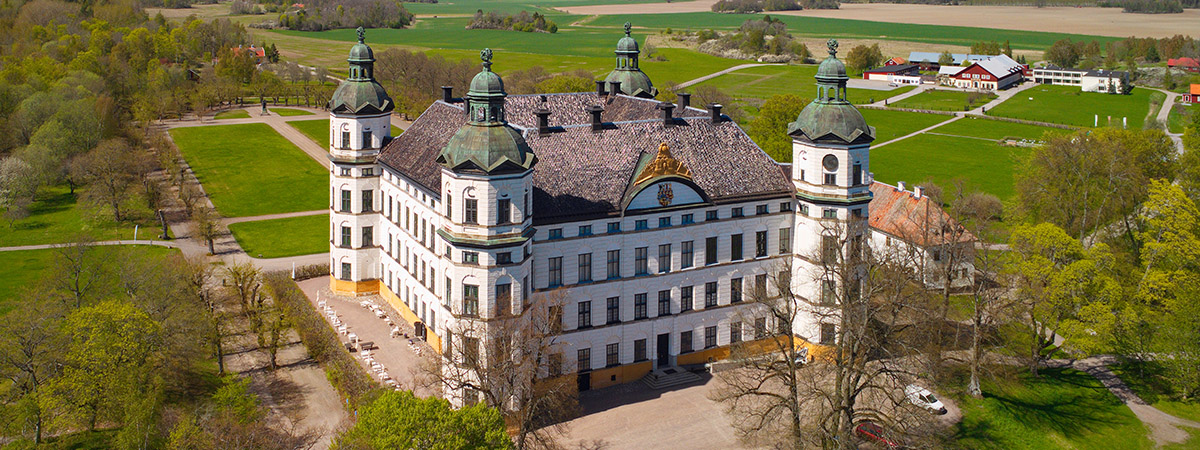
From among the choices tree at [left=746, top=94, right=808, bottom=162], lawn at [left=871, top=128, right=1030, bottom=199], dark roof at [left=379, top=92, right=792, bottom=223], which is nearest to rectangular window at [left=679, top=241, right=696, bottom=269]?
dark roof at [left=379, top=92, right=792, bottom=223]

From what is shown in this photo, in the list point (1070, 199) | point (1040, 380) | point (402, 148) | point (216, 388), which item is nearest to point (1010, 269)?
point (1040, 380)

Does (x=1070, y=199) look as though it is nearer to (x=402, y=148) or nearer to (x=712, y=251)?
(x=712, y=251)

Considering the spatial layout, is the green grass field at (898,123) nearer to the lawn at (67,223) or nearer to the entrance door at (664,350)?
the entrance door at (664,350)

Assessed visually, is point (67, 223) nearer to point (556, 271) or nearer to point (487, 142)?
point (556, 271)

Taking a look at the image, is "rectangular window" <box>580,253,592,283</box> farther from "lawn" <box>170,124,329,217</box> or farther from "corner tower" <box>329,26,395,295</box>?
"lawn" <box>170,124,329,217</box>

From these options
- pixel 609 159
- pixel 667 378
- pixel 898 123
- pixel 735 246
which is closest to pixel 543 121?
pixel 609 159

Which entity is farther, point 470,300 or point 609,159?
point 609,159

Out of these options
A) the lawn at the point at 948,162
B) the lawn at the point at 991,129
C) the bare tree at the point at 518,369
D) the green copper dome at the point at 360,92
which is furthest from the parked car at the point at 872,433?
the lawn at the point at 991,129
